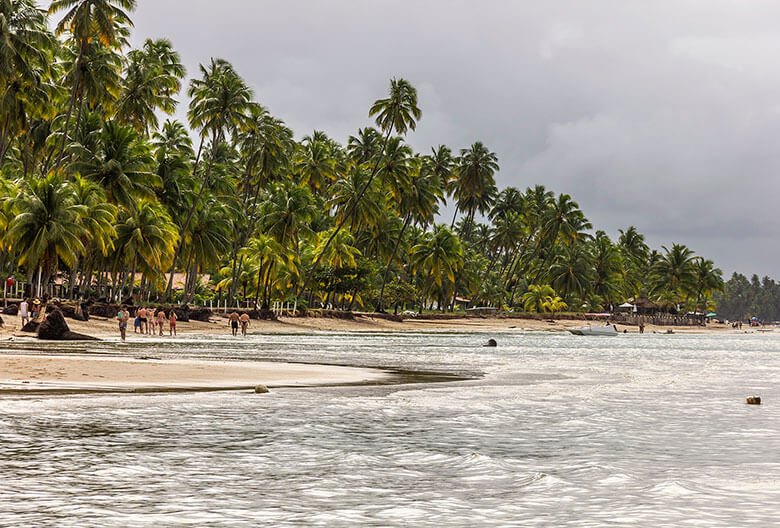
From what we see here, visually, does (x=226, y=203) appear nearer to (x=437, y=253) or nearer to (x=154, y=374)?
(x=437, y=253)

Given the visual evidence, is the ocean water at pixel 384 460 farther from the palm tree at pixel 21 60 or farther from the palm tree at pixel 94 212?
the palm tree at pixel 21 60

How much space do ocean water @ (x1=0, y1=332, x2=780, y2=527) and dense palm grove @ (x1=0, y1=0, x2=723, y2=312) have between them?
36.3m

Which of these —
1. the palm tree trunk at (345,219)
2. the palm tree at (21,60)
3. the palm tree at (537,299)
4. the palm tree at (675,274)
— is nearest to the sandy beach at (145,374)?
the palm tree at (21,60)

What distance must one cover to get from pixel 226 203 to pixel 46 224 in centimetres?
3958

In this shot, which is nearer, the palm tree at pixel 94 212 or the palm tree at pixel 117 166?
the palm tree at pixel 94 212

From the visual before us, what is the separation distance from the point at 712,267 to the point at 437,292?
222ft

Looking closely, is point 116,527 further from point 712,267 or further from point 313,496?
point 712,267

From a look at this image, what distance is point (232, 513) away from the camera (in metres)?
7.45

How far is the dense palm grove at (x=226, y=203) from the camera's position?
5166cm

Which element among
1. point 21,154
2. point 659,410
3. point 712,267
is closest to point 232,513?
point 659,410

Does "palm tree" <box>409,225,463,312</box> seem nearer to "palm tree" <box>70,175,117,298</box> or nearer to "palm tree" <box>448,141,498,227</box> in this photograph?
"palm tree" <box>448,141,498,227</box>

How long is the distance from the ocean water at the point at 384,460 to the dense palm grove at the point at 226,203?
36.3m

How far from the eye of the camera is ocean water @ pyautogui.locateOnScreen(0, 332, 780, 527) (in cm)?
760

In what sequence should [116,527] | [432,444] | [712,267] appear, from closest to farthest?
[116,527] < [432,444] < [712,267]
